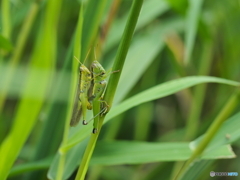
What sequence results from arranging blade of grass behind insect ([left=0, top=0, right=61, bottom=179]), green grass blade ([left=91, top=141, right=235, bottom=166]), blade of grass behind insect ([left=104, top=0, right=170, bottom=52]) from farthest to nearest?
blade of grass behind insect ([left=104, top=0, right=170, bottom=52]) < green grass blade ([left=91, top=141, right=235, bottom=166]) < blade of grass behind insect ([left=0, top=0, right=61, bottom=179])

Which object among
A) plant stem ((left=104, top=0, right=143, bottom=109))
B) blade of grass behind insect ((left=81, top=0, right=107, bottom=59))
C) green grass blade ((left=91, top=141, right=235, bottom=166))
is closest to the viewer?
plant stem ((left=104, top=0, right=143, bottom=109))

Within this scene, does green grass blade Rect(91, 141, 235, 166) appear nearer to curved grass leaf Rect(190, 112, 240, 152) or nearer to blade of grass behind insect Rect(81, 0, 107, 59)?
curved grass leaf Rect(190, 112, 240, 152)

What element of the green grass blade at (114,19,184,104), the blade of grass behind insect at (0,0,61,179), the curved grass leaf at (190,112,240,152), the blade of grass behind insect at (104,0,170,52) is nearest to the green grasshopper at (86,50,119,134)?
the blade of grass behind insect at (0,0,61,179)

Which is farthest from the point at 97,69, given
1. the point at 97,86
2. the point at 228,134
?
the point at 228,134

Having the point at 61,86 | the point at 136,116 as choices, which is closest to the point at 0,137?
the point at 61,86

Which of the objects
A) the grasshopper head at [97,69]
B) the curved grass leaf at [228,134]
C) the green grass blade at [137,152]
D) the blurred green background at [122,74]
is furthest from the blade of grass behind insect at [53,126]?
the curved grass leaf at [228,134]

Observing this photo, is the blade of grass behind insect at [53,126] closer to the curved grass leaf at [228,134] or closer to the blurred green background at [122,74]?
the blurred green background at [122,74]

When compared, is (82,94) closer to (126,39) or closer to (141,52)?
(126,39)

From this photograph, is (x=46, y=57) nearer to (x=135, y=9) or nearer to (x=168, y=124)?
(x=135, y=9)
